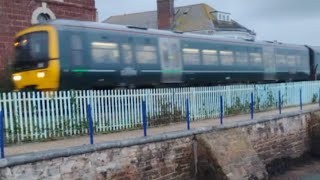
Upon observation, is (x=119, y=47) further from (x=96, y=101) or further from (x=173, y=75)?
(x=96, y=101)

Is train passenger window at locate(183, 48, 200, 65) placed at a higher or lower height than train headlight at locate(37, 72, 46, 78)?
higher

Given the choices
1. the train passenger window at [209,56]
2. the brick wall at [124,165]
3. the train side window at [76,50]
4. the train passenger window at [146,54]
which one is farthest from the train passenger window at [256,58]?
the brick wall at [124,165]

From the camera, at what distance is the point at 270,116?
18.7 metres

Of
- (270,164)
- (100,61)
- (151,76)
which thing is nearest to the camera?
(270,164)

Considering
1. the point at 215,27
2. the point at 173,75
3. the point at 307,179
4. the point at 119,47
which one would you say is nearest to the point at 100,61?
the point at 119,47

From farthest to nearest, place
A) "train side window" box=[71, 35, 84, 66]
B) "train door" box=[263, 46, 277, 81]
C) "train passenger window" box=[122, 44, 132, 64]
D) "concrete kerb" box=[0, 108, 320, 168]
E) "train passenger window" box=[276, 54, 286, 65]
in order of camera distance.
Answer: "train passenger window" box=[276, 54, 286, 65] < "train door" box=[263, 46, 277, 81] < "train passenger window" box=[122, 44, 132, 64] < "train side window" box=[71, 35, 84, 66] < "concrete kerb" box=[0, 108, 320, 168]

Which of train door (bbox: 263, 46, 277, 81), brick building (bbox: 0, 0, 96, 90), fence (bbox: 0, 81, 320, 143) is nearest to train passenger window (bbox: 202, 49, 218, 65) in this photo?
fence (bbox: 0, 81, 320, 143)

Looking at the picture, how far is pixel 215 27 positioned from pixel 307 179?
5123 centimetres

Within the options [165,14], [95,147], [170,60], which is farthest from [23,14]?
[165,14]

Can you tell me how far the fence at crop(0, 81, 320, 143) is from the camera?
1265cm

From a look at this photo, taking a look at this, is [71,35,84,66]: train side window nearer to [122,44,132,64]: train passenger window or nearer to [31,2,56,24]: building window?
[122,44,132,64]: train passenger window

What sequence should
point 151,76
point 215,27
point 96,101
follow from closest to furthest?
point 96,101
point 151,76
point 215,27

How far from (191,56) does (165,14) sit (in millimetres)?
33302

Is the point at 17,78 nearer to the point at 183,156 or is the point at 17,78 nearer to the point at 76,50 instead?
the point at 76,50
